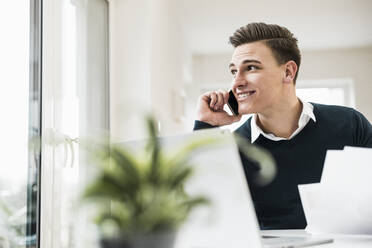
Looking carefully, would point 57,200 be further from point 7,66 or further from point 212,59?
point 212,59

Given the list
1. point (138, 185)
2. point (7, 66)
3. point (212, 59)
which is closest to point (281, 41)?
point (7, 66)

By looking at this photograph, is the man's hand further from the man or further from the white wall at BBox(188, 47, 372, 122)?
the white wall at BBox(188, 47, 372, 122)

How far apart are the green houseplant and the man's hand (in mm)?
1422

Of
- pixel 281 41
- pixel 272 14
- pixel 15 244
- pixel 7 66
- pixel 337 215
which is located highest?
pixel 272 14

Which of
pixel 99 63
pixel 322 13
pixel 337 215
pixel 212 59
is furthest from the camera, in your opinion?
pixel 212 59

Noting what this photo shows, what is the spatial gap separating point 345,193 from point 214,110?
37.8 inches

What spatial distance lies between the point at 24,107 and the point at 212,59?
14.0 feet

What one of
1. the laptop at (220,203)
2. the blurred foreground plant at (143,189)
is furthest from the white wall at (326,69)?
the blurred foreground plant at (143,189)

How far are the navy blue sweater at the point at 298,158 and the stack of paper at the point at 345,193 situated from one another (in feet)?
1.49

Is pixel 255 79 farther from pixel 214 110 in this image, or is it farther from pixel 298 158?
pixel 298 158

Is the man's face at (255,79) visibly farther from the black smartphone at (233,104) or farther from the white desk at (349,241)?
the white desk at (349,241)

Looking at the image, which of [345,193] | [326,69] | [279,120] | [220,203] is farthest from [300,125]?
[326,69]

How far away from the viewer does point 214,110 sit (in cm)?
202

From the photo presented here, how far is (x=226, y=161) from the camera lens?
0.69 meters
